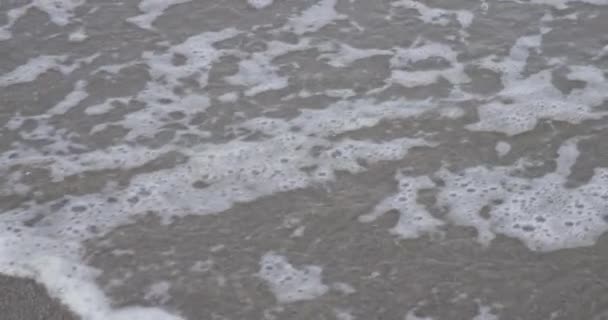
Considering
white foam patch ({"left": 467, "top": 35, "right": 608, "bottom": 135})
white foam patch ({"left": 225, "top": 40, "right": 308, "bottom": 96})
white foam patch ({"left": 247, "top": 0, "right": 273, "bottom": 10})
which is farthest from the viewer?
white foam patch ({"left": 247, "top": 0, "right": 273, "bottom": 10})

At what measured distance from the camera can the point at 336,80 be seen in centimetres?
445

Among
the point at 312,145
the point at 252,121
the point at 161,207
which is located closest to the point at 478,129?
the point at 312,145

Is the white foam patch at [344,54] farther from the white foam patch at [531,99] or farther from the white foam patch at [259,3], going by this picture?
the white foam patch at [259,3]

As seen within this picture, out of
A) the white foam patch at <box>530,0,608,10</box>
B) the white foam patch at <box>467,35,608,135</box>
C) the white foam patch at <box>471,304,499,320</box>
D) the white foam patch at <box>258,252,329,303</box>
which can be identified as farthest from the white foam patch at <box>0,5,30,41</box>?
the white foam patch at <box>471,304,499,320</box>

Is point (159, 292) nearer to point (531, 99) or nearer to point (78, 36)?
point (531, 99)

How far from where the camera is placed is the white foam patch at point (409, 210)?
11.1 feet

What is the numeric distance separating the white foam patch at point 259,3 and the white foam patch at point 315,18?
0.24 meters

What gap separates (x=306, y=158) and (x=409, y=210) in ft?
1.97

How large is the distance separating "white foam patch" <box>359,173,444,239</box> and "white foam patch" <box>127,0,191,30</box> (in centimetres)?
221

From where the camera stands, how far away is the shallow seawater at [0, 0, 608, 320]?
3094 mm

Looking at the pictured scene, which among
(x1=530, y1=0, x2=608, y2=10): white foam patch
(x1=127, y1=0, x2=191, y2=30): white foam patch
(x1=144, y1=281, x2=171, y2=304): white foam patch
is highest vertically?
(x1=530, y1=0, x2=608, y2=10): white foam patch

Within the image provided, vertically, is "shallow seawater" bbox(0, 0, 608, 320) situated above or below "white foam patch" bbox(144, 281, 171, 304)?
above

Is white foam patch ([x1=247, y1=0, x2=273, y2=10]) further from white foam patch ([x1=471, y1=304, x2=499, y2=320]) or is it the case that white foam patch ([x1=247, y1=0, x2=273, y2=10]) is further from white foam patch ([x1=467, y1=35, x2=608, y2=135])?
white foam patch ([x1=471, y1=304, x2=499, y2=320])

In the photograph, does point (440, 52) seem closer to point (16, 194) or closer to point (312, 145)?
point (312, 145)
